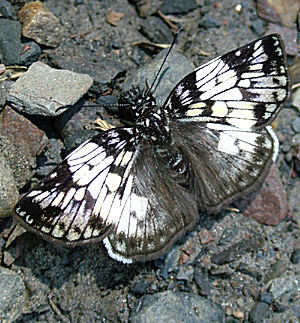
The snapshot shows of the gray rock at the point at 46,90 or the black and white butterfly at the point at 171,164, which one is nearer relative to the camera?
the black and white butterfly at the point at 171,164

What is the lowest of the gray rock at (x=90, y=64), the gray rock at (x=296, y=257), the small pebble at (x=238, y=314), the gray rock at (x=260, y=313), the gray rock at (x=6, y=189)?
the small pebble at (x=238, y=314)

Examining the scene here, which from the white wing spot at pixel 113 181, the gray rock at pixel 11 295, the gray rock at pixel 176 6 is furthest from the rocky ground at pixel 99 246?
the white wing spot at pixel 113 181

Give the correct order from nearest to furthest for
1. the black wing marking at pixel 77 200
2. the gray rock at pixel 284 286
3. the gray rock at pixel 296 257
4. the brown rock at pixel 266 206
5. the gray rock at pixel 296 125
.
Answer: the black wing marking at pixel 77 200 < the gray rock at pixel 284 286 < the gray rock at pixel 296 257 < the brown rock at pixel 266 206 < the gray rock at pixel 296 125

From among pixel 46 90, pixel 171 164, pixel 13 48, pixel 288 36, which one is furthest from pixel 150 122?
pixel 288 36

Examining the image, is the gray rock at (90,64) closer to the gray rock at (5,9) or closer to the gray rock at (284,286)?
the gray rock at (5,9)

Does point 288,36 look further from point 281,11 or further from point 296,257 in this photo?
point 296,257

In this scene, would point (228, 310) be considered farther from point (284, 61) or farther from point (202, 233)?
point (284, 61)
